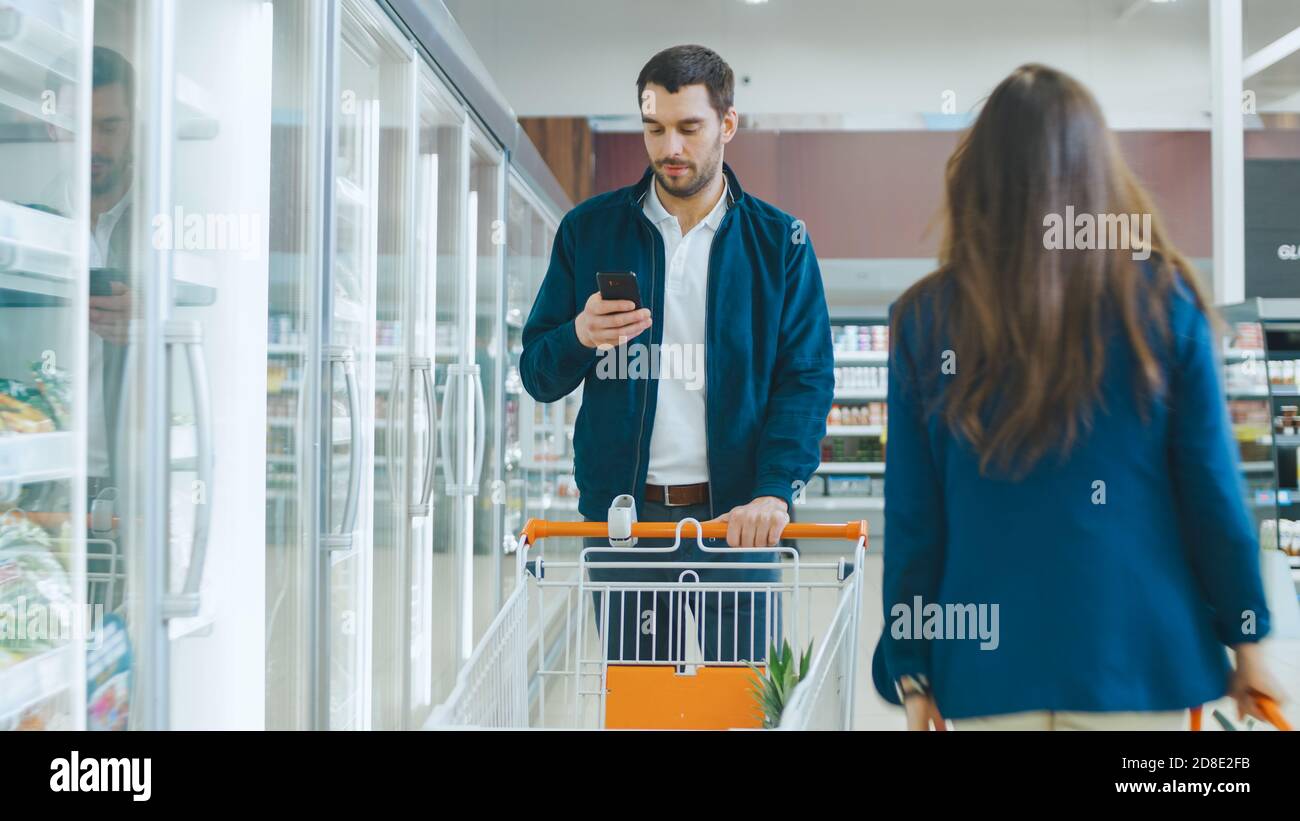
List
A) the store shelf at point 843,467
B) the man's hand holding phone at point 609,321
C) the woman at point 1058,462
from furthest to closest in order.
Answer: the store shelf at point 843,467
the man's hand holding phone at point 609,321
the woman at point 1058,462

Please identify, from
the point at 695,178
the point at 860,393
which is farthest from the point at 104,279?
the point at 860,393

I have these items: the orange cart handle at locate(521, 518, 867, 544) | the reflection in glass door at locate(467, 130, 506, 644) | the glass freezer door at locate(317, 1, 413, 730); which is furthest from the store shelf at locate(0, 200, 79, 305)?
the reflection in glass door at locate(467, 130, 506, 644)

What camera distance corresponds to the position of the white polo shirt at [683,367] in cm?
220

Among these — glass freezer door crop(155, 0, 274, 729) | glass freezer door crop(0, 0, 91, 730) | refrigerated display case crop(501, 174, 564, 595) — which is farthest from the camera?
refrigerated display case crop(501, 174, 564, 595)

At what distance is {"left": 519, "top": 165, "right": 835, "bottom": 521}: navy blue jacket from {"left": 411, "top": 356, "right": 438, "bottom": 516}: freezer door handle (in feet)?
1.93

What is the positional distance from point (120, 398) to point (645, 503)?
1032 millimetres

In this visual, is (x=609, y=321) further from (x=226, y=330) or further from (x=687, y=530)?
(x=226, y=330)

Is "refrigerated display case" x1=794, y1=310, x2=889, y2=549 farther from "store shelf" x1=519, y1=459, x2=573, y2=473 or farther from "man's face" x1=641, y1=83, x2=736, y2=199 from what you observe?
"store shelf" x1=519, y1=459, x2=573, y2=473

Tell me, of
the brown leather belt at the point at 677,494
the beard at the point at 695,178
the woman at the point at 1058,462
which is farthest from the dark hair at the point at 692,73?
the brown leather belt at the point at 677,494

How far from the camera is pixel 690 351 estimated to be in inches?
87.2

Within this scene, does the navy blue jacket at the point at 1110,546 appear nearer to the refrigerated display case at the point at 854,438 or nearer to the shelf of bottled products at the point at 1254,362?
the shelf of bottled products at the point at 1254,362

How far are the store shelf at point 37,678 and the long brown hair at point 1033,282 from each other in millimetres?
1500

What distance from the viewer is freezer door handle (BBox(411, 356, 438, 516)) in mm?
2762

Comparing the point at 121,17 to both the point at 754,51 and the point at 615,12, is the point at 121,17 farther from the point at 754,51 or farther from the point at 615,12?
the point at 754,51
